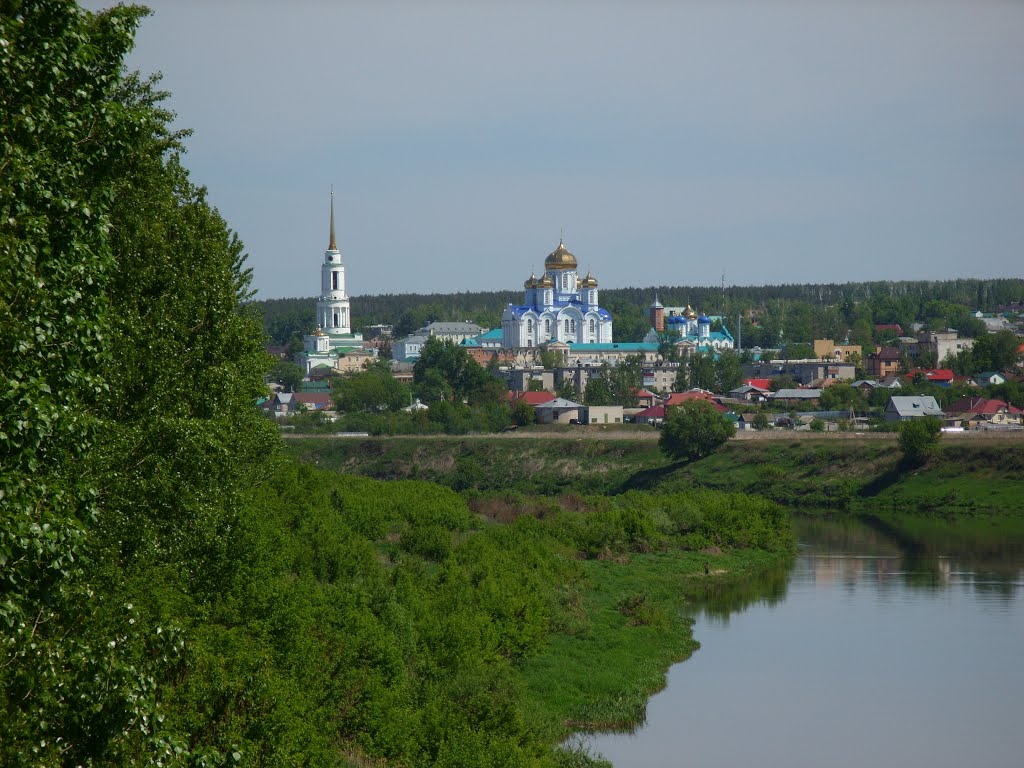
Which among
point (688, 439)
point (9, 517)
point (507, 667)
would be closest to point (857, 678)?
point (507, 667)

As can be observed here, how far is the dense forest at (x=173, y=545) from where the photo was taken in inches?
291

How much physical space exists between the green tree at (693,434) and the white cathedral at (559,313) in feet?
187

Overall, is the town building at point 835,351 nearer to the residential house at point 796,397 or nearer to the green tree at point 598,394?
the residential house at point 796,397

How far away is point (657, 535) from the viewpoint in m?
36.9

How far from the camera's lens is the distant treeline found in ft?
438

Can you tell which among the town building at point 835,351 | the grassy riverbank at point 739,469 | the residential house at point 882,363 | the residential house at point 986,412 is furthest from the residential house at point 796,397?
the town building at point 835,351

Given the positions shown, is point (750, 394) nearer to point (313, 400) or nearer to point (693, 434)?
point (313, 400)

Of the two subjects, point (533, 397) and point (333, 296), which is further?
point (333, 296)

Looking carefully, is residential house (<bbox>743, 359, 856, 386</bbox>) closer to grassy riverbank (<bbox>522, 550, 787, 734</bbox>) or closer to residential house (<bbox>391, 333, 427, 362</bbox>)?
residential house (<bbox>391, 333, 427, 362</bbox>)

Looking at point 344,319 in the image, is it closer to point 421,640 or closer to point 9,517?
point 421,640

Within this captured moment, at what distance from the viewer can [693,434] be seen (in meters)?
57.1

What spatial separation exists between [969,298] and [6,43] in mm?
166991

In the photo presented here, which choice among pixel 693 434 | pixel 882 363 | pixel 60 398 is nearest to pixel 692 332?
pixel 882 363

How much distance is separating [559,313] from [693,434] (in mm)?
59316
